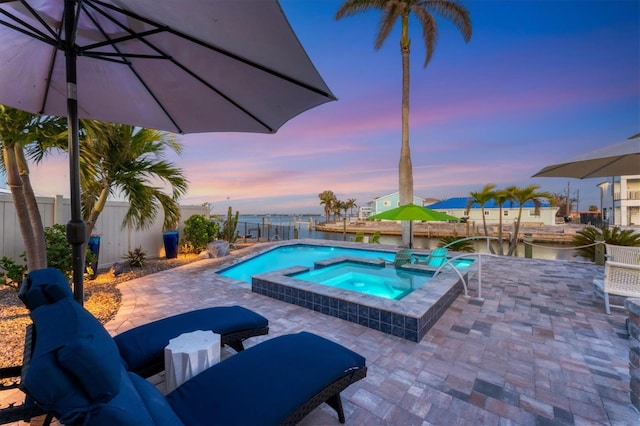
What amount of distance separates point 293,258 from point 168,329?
697 centimetres

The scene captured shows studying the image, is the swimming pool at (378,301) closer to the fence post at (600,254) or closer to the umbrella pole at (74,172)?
the umbrella pole at (74,172)

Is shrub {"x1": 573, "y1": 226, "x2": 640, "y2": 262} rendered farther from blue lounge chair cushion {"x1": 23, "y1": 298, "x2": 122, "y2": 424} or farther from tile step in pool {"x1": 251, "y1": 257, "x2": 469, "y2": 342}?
blue lounge chair cushion {"x1": 23, "y1": 298, "x2": 122, "y2": 424}

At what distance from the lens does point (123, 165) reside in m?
3.88

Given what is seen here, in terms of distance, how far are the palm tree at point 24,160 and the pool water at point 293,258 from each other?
3597mm

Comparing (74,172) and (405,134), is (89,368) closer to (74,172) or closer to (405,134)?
(74,172)

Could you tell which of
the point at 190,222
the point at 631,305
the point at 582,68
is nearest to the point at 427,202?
the point at 582,68

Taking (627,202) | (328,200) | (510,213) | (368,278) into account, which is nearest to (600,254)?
(368,278)

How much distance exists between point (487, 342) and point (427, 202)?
140ft

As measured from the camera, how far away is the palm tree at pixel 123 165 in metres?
3.61

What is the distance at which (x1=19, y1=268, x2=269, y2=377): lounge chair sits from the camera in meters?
1.35

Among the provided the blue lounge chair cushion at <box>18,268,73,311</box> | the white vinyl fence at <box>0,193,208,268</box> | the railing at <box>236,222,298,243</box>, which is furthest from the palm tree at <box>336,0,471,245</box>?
the blue lounge chair cushion at <box>18,268,73,311</box>

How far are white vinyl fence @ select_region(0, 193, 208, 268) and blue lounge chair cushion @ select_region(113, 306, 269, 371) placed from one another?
15.1 feet

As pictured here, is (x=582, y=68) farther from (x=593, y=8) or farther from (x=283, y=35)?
(x=283, y=35)

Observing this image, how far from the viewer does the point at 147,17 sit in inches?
63.4
